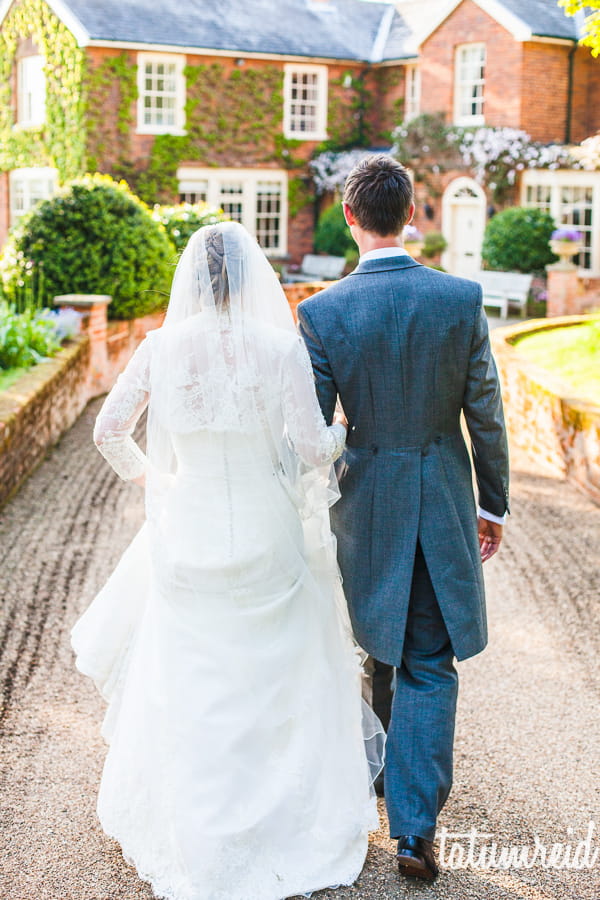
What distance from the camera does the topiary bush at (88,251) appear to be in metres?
11.7

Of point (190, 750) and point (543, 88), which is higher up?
point (543, 88)

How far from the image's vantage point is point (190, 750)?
293 centimetres

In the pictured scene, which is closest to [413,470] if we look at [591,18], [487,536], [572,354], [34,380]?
[487,536]

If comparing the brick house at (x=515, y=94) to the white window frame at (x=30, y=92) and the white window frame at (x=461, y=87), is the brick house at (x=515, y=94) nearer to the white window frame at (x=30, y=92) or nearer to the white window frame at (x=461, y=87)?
the white window frame at (x=461, y=87)

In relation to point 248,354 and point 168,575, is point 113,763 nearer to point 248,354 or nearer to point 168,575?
point 168,575

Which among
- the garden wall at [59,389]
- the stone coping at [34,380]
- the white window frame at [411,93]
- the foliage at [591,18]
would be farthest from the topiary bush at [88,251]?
the white window frame at [411,93]

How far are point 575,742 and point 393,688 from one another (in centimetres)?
84

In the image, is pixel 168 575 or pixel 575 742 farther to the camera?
pixel 575 742

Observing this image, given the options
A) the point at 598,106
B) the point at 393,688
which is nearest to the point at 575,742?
the point at 393,688

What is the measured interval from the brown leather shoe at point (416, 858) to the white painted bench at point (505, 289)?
17.2m

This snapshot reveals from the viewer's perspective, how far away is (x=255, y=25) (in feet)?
81.0

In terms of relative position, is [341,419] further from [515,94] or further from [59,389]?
[515,94]

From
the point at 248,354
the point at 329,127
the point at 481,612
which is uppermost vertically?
the point at 329,127

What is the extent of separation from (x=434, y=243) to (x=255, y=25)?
23.5 ft
